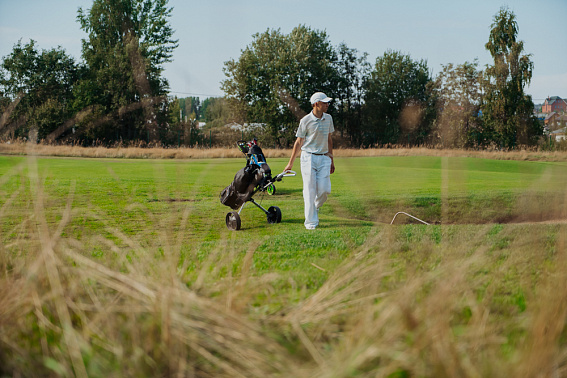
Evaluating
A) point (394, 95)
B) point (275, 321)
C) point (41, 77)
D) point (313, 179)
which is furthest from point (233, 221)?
point (394, 95)

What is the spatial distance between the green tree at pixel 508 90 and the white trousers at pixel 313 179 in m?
39.2

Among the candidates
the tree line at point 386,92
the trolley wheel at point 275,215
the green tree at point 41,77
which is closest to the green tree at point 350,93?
the tree line at point 386,92

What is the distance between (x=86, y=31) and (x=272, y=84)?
19132 millimetres

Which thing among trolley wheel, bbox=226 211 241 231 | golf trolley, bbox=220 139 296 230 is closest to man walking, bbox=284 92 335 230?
golf trolley, bbox=220 139 296 230

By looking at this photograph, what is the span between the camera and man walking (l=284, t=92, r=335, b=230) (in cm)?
759

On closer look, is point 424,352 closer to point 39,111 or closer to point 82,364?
point 82,364

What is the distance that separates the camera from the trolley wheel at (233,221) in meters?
7.81

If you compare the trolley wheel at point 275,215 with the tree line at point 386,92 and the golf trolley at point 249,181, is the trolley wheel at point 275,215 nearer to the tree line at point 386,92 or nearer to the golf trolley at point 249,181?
the golf trolley at point 249,181

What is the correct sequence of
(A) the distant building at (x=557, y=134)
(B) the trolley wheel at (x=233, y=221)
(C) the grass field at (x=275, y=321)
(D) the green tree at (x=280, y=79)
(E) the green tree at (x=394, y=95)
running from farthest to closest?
(E) the green tree at (x=394, y=95) < (D) the green tree at (x=280, y=79) < (A) the distant building at (x=557, y=134) < (B) the trolley wheel at (x=233, y=221) < (C) the grass field at (x=275, y=321)

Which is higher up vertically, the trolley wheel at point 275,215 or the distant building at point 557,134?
the distant building at point 557,134

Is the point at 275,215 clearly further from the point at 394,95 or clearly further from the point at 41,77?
the point at 394,95

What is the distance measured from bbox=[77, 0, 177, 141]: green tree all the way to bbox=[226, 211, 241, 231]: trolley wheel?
37.0 meters

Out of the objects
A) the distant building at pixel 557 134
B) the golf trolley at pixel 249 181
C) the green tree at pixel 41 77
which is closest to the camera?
the golf trolley at pixel 249 181

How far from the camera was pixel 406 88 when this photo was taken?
57094mm
